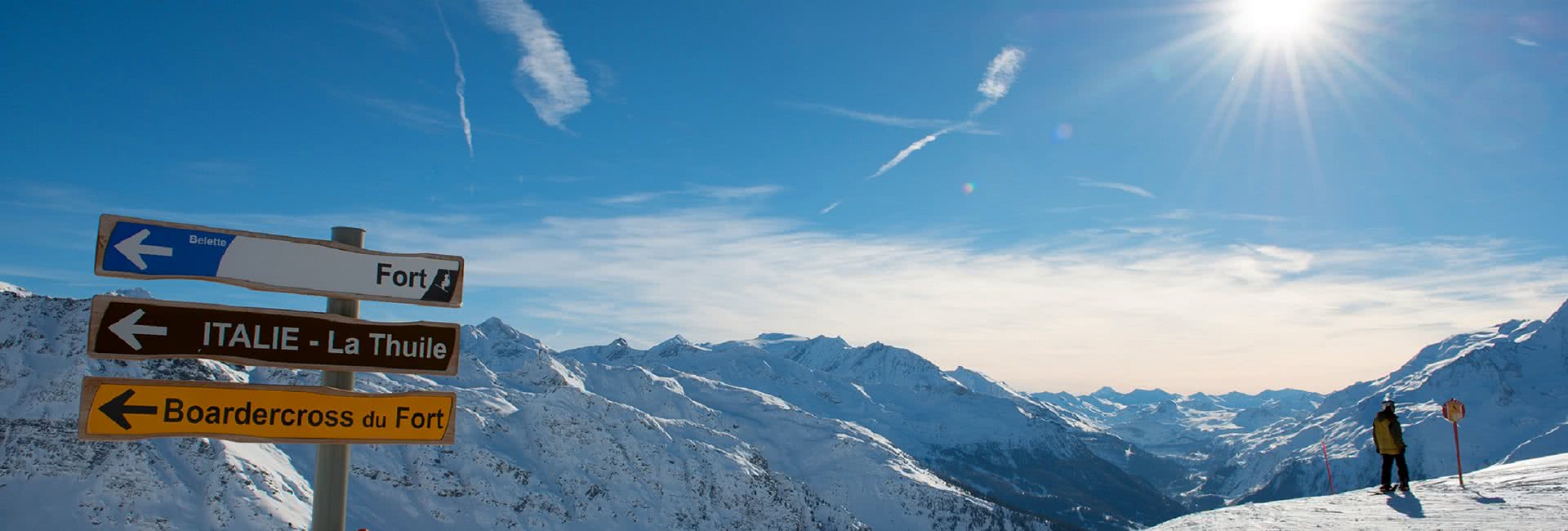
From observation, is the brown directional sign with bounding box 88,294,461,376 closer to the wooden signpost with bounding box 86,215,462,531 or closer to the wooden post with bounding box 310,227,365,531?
the wooden signpost with bounding box 86,215,462,531

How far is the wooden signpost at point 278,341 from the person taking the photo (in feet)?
25.6

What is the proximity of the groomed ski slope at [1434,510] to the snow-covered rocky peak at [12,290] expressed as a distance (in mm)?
205948

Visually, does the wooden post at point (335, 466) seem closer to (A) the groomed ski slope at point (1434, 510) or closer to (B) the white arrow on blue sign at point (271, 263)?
(B) the white arrow on blue sign at point (271, 263)

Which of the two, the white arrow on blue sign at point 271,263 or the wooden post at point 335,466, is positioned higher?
the white arrow on blue sign at point 271,263

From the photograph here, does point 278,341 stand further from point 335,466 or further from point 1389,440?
point 1389,440

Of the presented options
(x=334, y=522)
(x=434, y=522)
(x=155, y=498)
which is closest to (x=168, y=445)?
(x=155, y=498)

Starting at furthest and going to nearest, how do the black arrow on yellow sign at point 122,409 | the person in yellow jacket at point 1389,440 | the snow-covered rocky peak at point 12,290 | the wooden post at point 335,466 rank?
1. the snow-covered rocky peak at point 12,290
2. the person in yellow jacket at point 1389,440
3. the wooden post at point 335,466
4. the black arrow on yellow sign at point 122,409

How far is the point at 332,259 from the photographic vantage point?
28.8 ft

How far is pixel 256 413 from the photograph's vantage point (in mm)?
8273

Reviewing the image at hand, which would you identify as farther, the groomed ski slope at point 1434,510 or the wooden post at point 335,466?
the groomed ski slope at point 1434,510

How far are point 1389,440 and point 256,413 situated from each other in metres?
25.4

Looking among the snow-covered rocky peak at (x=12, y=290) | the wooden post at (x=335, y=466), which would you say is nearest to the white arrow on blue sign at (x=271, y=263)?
the wooden post at (x=335, y=466)

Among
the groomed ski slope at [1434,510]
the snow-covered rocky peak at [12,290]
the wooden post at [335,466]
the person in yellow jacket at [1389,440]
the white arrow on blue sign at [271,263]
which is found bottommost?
the groomed ski slope at [1434,510]

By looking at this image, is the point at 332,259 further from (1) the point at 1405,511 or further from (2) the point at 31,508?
(2) the point at 31,508
